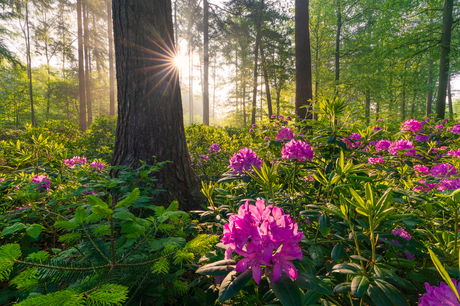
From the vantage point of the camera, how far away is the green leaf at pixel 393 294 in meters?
0.74

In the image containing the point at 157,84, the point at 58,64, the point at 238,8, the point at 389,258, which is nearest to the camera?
the point at 389,258

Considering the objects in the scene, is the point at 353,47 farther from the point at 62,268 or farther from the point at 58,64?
the point at 58,64

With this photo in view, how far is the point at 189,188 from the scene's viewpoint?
9.25 ft

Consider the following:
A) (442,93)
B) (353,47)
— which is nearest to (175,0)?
(353,47)

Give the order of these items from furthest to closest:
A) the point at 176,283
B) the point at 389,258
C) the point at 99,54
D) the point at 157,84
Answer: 1. the point at 99,54
2. the point at 157,84
3. the point at 389,258
4. the point at 176,283

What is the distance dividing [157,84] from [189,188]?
4.84 feet

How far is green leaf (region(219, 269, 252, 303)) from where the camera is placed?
718mm

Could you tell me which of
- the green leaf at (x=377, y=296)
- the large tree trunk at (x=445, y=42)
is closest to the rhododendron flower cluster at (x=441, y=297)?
the green leaf at (x=377, y=296)

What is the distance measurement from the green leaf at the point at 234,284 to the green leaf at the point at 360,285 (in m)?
0.41

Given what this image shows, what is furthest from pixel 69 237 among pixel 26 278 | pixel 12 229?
pixel 12 229

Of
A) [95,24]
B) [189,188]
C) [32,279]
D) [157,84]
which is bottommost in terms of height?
[189,188]

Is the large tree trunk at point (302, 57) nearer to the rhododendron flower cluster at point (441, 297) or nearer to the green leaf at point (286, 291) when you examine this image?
the rhododendron flower cluster at point (441, 297)

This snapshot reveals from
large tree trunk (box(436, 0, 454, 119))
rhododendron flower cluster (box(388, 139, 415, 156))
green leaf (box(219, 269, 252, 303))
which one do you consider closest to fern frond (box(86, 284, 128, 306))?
green leaf (box(219, 269, 252, 303))

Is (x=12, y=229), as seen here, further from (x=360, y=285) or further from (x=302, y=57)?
(x=302, y=57)
